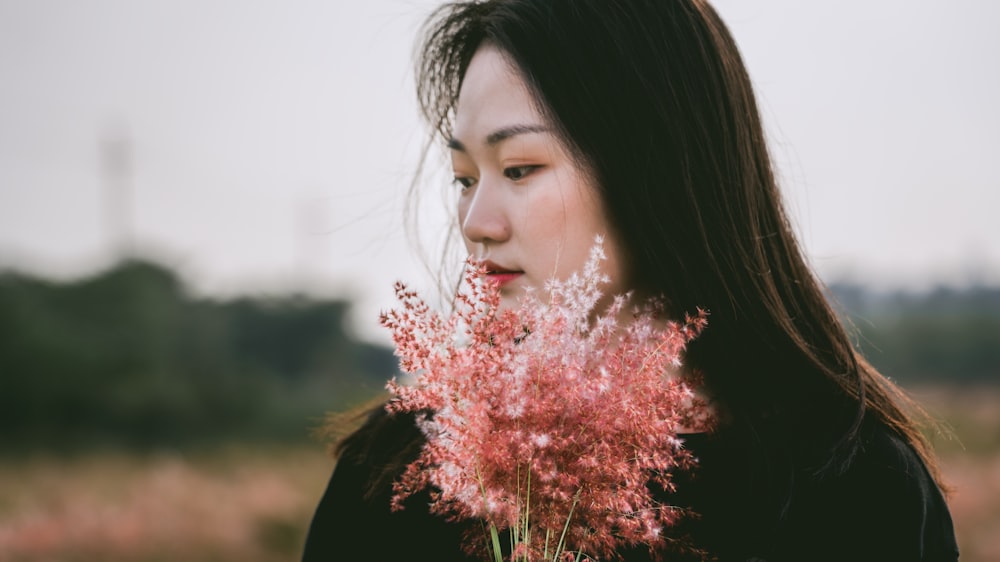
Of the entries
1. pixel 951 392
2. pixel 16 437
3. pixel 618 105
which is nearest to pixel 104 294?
pixel 16 437

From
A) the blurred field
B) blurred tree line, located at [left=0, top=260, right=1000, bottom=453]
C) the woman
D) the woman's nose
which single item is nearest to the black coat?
the woman

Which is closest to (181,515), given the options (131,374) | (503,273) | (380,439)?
(380,439)

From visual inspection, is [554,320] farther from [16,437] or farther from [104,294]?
[104,294]

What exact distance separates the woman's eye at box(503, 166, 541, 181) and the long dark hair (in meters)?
0.12

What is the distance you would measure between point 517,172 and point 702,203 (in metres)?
0.53

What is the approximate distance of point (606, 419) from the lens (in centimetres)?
142

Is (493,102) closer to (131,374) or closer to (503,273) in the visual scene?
(503,273)

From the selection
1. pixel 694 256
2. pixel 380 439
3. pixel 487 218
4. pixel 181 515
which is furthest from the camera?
pixel 181 515

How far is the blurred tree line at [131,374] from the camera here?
81.7 feet

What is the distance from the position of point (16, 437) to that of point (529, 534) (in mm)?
26501

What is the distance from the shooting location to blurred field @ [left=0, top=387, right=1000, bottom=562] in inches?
379

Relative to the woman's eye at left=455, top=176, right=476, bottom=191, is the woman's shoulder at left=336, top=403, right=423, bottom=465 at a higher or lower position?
lower

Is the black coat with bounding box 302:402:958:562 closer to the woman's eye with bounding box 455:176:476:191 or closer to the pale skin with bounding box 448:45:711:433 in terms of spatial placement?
the pale skin with bounding box 448:45:711:433

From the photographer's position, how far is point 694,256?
7.38 feet
